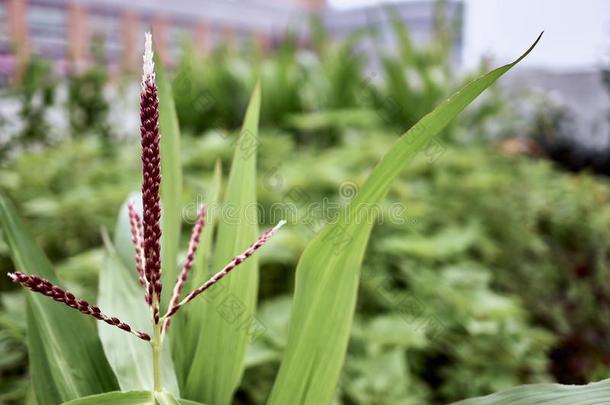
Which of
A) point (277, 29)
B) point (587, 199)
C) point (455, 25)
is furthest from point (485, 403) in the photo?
point (277, 29)

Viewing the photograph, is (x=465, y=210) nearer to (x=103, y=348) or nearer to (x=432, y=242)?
(x=432, y=242)

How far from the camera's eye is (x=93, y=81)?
2.35 metres

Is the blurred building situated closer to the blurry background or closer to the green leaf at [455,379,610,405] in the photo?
the blurry background

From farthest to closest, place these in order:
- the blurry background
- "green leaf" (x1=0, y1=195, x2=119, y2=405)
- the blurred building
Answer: the blurred building
the blurry background
"green leaf" (x1=0, y1=195, x2=119, y2=405)

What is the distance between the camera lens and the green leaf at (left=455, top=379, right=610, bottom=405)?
363 mm

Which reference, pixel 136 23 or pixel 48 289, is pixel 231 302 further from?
pixel 136 23

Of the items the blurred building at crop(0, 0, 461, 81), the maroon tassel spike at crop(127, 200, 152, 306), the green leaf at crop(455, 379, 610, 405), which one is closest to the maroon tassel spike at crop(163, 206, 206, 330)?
the maroon tassel spike at crop(127, 200, 152, 306)

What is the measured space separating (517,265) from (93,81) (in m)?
1.80

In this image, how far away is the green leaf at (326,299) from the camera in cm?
37

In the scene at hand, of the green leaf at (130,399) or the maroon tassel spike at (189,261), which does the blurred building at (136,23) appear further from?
the green leaf at (130,399)

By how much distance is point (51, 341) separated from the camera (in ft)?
1.43

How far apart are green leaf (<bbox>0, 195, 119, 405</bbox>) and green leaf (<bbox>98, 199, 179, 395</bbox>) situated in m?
0.02

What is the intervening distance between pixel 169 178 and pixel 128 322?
13 centimetres

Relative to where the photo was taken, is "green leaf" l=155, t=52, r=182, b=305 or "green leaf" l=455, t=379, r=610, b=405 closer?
"green leaf" l=455, t=379, r=610, b=405
